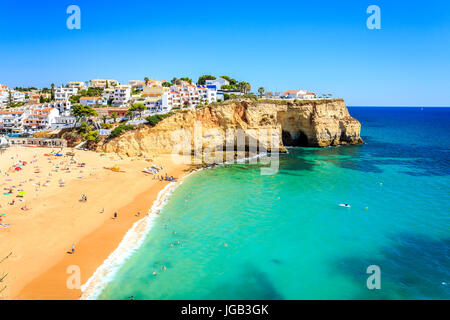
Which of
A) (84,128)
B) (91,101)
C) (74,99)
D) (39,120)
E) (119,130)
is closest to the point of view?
(119,130)

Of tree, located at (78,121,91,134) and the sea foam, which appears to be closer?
the sea foam

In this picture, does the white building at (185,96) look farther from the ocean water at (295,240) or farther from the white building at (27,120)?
the ocean water at (295,240)

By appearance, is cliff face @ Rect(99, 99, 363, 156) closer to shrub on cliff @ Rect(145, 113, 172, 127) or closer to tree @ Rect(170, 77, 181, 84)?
shrub on cliff @ Rect(145, 113, 172, 127)

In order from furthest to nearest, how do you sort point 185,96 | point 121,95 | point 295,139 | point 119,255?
point 121,95 → point 185,96 → point 295,139 → point 119,255

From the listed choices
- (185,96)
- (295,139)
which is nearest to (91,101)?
(185,96)

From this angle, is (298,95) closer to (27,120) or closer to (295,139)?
(295,139)

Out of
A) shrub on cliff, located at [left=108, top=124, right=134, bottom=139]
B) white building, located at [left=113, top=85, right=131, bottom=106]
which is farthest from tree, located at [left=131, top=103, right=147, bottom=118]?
white building, located at [left=113, top=85, right=131, bottom=106]
